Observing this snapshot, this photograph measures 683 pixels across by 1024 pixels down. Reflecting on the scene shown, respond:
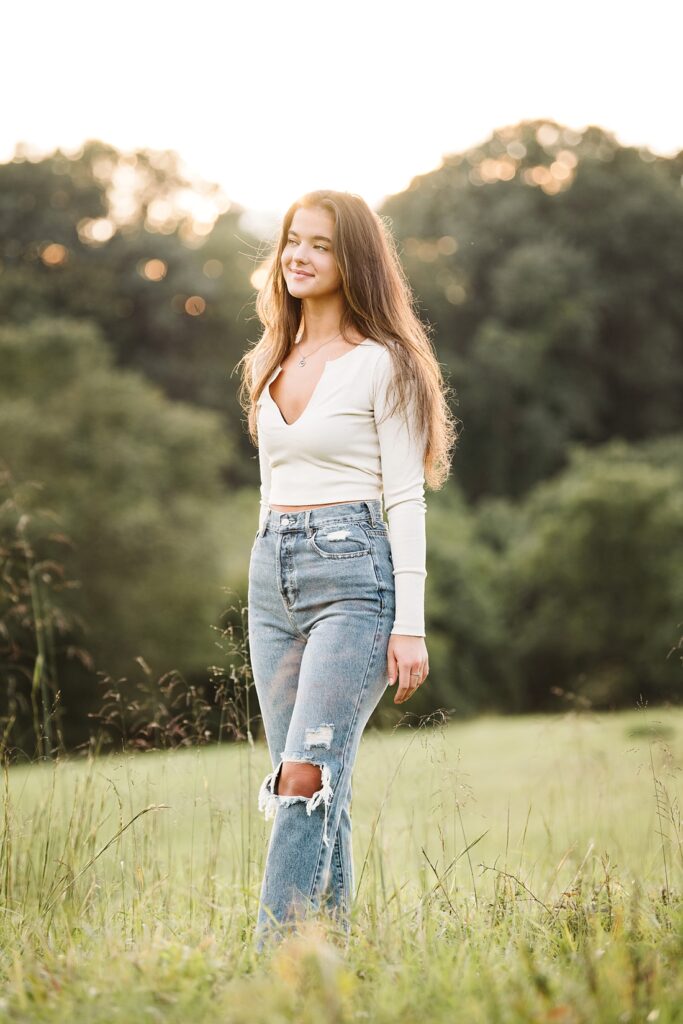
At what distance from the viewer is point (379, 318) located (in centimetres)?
281

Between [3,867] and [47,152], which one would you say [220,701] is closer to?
[3,867]

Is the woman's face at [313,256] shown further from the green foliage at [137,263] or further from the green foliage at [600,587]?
the green foliage at [137,263]

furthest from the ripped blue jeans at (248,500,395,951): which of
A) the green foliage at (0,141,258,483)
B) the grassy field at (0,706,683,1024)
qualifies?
the green foliage at (0,141,258,483)

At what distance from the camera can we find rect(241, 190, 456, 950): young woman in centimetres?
248

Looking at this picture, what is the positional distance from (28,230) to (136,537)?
14.5m

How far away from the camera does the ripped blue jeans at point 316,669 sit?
2461mm

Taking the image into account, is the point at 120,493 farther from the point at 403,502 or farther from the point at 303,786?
the point at 303,786

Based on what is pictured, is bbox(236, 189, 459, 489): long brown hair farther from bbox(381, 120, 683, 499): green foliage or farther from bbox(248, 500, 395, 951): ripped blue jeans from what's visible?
bbox(381, 120, 683, 499): green foliage

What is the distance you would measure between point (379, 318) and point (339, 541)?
2.13ft

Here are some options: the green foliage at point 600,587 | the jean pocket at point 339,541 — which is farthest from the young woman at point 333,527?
the green foliage at point 600,587

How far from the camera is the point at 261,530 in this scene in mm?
2719

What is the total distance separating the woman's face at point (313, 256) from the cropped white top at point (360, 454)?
26cm

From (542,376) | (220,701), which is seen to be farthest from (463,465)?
(220,701)

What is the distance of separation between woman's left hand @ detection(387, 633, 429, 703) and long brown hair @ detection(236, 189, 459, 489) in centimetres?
50
